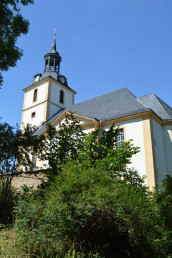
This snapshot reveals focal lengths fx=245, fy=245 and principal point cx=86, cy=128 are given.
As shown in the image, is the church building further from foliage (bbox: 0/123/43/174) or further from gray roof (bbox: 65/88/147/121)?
foliage (bbox: 0/123/43/174)

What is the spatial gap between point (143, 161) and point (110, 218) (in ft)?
33.3

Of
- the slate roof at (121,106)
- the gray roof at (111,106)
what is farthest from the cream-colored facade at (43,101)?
the slate roof at (121,106)

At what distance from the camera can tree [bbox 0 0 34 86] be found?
6769 millimetres

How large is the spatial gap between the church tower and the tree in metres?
18.6

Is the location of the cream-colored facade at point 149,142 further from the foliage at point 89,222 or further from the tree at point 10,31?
the tree at point 10,31

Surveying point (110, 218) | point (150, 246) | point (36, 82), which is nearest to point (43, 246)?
point (110, 218)

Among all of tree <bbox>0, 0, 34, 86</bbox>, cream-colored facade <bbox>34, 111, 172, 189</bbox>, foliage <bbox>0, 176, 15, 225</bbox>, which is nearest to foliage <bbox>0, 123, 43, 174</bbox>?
foliage <bbox>0, 176, 15, 225</bbox>

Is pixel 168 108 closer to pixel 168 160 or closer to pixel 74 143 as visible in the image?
pixel 168 160

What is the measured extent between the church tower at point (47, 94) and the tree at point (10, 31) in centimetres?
1865

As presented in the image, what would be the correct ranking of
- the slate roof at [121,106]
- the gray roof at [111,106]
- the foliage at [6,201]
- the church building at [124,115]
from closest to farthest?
the foliage at [6,201], the church building at [124,115], the gray roof at [111,106], the slate roof at [121,106]

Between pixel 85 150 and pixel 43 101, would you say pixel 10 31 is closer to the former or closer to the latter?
pixel 85 150

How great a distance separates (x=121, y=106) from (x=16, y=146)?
11518 mm

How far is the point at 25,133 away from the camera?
10250 millimetres

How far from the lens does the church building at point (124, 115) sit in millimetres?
15861
